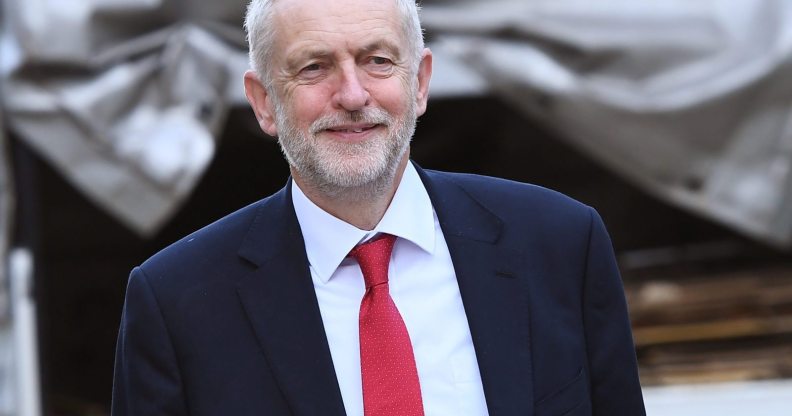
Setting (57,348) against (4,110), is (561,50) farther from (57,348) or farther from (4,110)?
(57,348)

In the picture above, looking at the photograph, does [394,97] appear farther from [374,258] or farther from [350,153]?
[374,258]

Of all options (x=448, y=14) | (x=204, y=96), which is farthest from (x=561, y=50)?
(x=204, y=96)

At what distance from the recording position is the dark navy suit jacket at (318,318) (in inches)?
78.4

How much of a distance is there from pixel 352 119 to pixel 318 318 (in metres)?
0.30

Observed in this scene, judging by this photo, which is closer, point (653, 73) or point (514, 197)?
point (514, 197)

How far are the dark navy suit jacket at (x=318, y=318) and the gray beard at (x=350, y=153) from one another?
0.45 feet

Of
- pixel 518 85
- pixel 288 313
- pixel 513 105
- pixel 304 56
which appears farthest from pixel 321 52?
pixel 513 105

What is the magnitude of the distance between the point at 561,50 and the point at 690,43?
0.47m

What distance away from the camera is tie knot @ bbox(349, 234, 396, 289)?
205 cm

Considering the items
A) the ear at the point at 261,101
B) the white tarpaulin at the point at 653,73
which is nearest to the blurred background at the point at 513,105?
the white tarpaulin at the point at 653,73

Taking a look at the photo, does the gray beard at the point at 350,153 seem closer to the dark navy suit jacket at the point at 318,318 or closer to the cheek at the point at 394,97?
the cheek at the point at 394,97

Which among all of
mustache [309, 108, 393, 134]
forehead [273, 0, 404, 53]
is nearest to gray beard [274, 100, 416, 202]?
mustache [309, 108, 393, 134]

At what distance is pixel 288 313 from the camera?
2037 millimetres

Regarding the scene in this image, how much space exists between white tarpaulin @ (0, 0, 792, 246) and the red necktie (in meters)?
2.77
